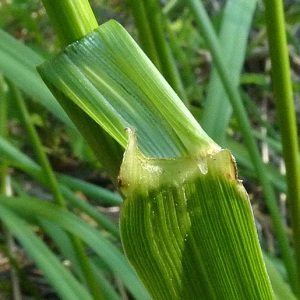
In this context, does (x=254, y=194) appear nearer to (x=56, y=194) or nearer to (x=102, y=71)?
(x=56, y=194)

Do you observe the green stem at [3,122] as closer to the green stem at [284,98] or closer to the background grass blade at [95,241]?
the background grass blade at [95,241]

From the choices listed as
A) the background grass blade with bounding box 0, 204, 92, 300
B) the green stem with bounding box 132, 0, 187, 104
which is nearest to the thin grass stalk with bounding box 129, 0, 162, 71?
the green stem with bounding box 132, 0, 187, 104

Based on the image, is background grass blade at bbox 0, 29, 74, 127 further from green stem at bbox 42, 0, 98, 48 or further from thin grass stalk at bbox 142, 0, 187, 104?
green stem at bbox 42, 0, 98, 48

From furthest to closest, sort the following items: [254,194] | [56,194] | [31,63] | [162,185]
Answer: [254,194]
[56,194]
[31,63]
[162,185]

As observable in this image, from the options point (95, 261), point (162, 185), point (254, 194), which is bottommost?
point (254, 194)

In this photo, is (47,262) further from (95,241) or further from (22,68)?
(22,68)

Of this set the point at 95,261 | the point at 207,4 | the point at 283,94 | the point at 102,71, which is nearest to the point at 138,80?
the point at 102,71
